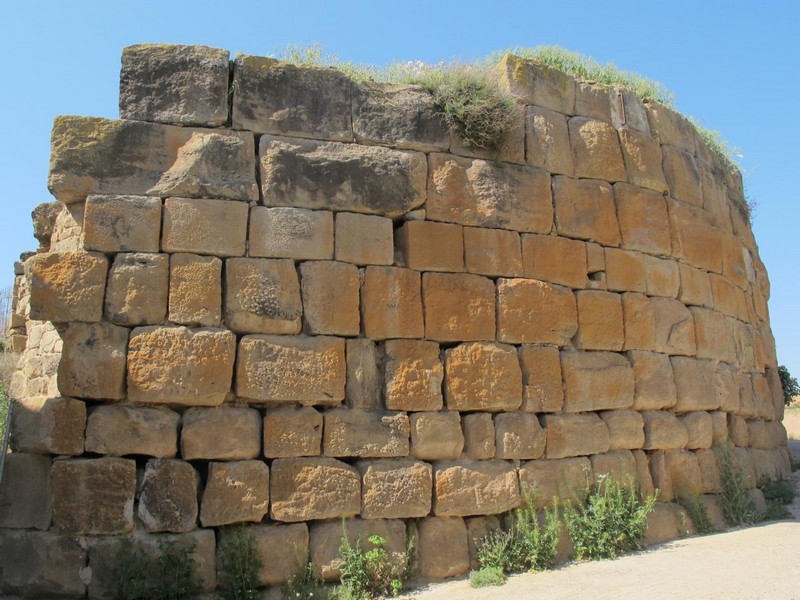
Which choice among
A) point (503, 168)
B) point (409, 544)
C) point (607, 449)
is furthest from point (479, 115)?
point (409, 544)

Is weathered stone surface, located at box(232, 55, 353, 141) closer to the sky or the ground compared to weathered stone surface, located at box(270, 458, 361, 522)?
closer to the sky

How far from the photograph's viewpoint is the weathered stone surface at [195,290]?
17.6 feet

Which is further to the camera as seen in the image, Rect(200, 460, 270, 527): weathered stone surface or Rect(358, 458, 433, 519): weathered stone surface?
Rect(358, 458, 433, 519): weathered stone surface

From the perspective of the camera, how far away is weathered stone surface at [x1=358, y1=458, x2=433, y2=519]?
18.1 ft

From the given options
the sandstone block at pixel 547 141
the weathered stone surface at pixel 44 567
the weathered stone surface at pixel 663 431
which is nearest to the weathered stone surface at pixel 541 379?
the weathered stone surface at pixel 663 431

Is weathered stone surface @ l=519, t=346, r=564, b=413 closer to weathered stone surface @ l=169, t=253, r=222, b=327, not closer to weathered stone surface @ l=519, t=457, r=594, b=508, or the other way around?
weathered stone surface @ l=519, t=457, r=594, b=508

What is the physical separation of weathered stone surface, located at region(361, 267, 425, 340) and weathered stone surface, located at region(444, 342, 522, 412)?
41cm

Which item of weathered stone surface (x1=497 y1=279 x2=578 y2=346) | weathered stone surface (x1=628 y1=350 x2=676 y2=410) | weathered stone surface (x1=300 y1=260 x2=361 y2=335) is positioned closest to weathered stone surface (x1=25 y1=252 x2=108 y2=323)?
weathered stone surface (x1=300 y1=260 x2=361 y2=335)

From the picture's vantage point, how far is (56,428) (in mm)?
5039

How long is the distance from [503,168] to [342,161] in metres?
1.51

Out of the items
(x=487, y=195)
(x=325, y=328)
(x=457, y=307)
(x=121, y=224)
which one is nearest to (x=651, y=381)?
(x=457, y=307)

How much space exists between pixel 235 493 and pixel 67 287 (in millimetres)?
1906

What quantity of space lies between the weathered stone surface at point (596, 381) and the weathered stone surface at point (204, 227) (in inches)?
118

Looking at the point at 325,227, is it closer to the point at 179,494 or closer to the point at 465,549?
the point at 179,494
